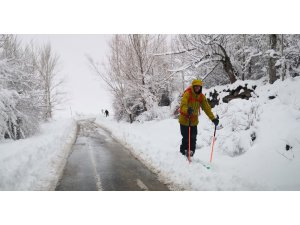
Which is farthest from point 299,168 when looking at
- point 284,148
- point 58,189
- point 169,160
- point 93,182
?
point 58,189

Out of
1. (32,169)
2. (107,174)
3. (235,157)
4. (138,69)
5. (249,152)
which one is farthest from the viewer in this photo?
(138,69)

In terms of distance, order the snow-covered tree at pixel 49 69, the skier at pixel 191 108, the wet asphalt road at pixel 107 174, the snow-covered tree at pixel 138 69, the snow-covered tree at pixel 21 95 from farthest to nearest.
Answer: the snow-covered tree at pixel 49 69 < the snow-covered tree at pixel 138 69 < the snow-covered tree at pixel 21 95 < the skier at pixel 191 108 < the wet asphalt road at pixel 107 174

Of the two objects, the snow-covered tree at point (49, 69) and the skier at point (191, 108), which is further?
the snow-covered tree at point (49, 69)

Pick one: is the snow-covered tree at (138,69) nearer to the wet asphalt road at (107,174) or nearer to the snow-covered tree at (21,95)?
the snow-covered tree at (21,95)

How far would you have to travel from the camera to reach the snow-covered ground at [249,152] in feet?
15.8

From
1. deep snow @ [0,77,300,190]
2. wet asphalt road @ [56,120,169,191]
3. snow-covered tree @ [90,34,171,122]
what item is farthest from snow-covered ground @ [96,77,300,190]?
snow-covered tree @ [90,34,171,122]

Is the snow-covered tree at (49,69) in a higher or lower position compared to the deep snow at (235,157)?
higher

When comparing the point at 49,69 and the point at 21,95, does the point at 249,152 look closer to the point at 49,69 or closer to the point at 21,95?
the point at 21,95

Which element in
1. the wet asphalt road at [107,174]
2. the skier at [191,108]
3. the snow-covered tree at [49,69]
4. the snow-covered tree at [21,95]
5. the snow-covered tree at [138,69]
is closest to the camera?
the wet asphalt road at [107,174]

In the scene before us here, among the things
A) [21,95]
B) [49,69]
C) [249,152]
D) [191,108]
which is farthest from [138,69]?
[49,69]

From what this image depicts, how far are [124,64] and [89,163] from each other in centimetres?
1178

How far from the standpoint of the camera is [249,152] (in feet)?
20.4

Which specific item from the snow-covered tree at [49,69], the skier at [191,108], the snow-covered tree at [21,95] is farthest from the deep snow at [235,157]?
the snow-covered tree at [49,69]

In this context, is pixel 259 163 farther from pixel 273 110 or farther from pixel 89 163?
pixel 89 163
